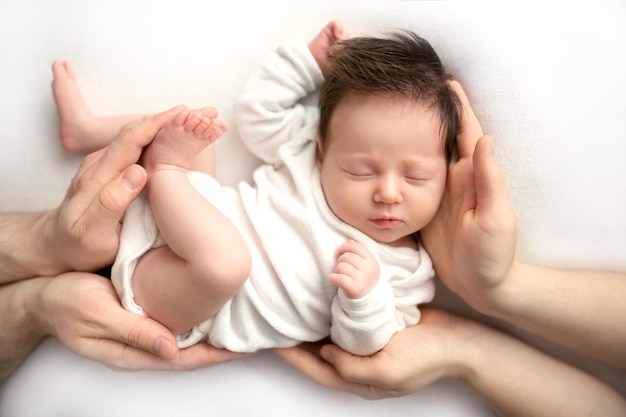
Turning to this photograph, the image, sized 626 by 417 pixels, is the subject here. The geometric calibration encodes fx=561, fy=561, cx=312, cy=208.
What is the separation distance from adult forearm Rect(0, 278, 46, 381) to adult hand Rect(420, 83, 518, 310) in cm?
92

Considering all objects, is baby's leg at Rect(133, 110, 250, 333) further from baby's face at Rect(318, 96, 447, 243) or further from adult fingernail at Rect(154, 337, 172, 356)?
baby's face at Rect(318, 96, 447, 243)

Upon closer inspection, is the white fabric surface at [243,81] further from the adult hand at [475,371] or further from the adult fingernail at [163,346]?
the adult fingernail at [163,346]

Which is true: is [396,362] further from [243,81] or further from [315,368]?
[243,81]

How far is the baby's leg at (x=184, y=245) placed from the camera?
3.58ft

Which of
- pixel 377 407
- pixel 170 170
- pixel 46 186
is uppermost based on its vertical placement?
pixel 170 170

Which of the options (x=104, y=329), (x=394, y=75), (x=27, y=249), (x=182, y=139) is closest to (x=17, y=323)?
A: (x=27, y=249)

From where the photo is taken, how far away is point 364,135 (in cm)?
115

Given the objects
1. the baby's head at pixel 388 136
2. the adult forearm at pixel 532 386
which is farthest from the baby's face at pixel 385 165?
the adult forearm at pixel 532 386

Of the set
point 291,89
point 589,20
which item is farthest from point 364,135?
point 589,20

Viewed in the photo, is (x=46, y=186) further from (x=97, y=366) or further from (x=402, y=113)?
(x=402, y=113)

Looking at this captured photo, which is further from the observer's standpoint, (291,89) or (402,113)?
(291,89)

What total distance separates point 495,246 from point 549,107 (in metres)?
0.39

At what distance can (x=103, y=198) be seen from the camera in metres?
1.10

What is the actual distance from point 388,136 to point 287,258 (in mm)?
333
